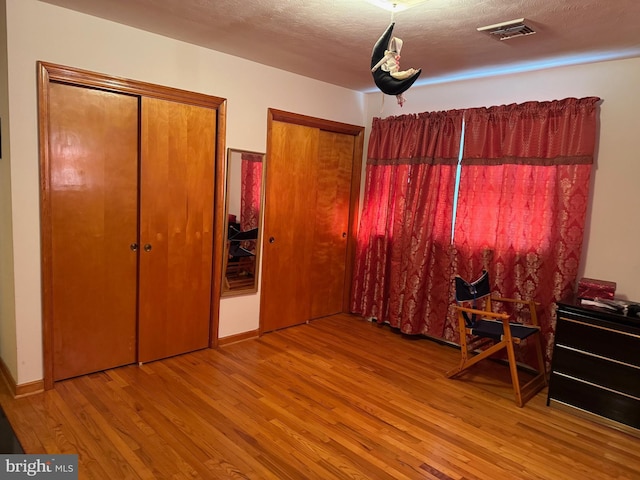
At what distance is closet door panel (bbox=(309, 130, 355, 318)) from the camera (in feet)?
15.2

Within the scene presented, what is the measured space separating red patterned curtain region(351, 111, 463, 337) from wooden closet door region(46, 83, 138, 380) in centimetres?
243

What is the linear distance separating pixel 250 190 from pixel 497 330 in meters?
2.36

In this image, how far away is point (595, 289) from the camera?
3.16 m

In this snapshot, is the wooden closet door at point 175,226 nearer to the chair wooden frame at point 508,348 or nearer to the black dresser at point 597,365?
the chair wooden frame at point 508,348

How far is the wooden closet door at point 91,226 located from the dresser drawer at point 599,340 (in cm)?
316

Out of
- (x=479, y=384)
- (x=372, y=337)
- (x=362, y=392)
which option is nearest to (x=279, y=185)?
(x=372, y=337)

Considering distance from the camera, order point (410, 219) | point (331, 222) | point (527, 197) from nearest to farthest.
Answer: point (527, 197)
point (410, 219)
point (331, 222)

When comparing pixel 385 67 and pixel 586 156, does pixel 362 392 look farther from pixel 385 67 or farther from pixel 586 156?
pixel 586 156

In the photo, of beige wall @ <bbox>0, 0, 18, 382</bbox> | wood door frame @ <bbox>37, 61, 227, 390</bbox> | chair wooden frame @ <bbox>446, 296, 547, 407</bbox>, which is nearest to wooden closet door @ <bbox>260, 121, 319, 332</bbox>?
wood door frame @ <bbox>37, 61, 227, 390</bbox>

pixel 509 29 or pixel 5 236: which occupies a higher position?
pixel 509 29

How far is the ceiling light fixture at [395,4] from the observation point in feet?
7.68

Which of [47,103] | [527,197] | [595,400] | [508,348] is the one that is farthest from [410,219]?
[47,103]

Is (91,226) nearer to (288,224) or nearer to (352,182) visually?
(288,224)
